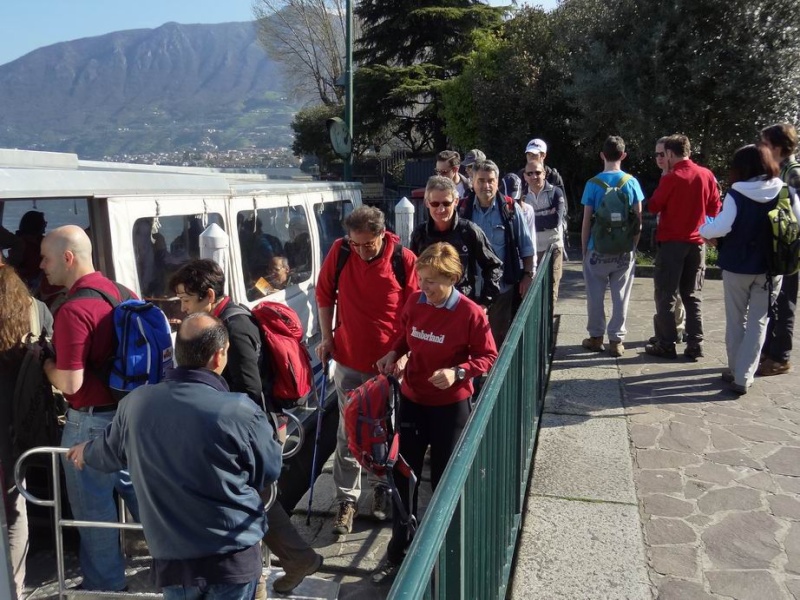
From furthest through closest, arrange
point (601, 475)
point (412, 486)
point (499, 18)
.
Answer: point (499, 18) < point (601, 475) < point (412, 486)

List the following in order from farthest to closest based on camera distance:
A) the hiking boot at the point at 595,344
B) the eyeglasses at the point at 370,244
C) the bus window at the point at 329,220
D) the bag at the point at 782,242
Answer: the bus window at the point at 329,220
the hiking boot at the point at 595,344
the bag at the point at 782,242
the eyeglasses at the point at 370,244

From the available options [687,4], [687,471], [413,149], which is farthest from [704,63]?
[413,149]

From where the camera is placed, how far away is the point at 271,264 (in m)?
6.81

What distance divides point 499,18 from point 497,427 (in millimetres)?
29078

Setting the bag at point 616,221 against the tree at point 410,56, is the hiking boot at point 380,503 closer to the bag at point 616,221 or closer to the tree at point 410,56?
the bag at point 616,221

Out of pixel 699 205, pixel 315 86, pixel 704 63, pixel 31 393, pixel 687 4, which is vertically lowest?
pixel 31 393

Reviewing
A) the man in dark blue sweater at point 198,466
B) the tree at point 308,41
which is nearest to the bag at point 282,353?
the man in dark blue sweater at point 198,466

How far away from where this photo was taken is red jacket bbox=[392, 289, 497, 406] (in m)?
3.47

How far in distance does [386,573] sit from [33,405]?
205cm

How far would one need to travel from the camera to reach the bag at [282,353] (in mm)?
3715

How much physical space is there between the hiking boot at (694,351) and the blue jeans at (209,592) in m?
4.49

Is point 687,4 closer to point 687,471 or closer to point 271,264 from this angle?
point 271,264

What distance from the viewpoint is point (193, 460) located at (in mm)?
2471

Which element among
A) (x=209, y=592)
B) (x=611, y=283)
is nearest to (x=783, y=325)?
(x=611, y=283)
